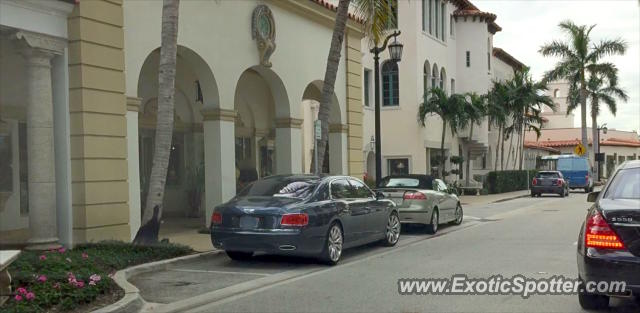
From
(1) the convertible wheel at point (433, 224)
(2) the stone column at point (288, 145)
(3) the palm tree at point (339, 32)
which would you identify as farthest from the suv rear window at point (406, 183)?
(2) the stone column at point (288, 145)

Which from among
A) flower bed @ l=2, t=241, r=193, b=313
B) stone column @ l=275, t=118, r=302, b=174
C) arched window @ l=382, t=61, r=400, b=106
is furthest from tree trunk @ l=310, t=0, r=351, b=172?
arched window @ l=382, t=61, r=400, b=106

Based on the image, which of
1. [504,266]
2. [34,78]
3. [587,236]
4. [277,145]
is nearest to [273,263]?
[504,266]

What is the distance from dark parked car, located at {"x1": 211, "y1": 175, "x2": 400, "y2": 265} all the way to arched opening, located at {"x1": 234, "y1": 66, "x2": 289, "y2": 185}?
834 cm

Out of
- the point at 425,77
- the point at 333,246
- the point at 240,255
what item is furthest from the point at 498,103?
the point at 240,255

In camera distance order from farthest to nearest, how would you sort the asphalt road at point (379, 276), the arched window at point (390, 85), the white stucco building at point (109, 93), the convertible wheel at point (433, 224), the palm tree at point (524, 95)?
1. the palm tree at point (524, 95)
2. the arched window at point (390, 85)
3. the convertible wheel at point (433, 224)
4. the white stucco building at point (109, 93)
5. the asphalt road at point (379, 276)

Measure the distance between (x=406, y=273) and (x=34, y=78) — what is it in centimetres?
684

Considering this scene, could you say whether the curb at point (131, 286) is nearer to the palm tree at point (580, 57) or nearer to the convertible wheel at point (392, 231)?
the convertible wheel at point (392, 231)

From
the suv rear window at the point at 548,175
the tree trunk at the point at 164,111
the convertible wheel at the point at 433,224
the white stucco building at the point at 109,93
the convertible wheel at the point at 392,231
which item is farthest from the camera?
the suv rear window at the point at 548,175

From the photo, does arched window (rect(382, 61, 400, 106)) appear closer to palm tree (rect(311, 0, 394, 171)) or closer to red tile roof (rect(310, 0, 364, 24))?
red tile roof (rect(310, 0, 364, 24))

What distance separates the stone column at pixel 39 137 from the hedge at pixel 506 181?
100 ft

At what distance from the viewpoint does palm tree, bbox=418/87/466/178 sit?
31.9 meters

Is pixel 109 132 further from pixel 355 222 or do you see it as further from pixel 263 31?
pixel 263 31

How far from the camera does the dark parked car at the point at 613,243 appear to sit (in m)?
5.86

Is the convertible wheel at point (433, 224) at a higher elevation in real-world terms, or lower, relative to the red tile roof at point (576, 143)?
lower
